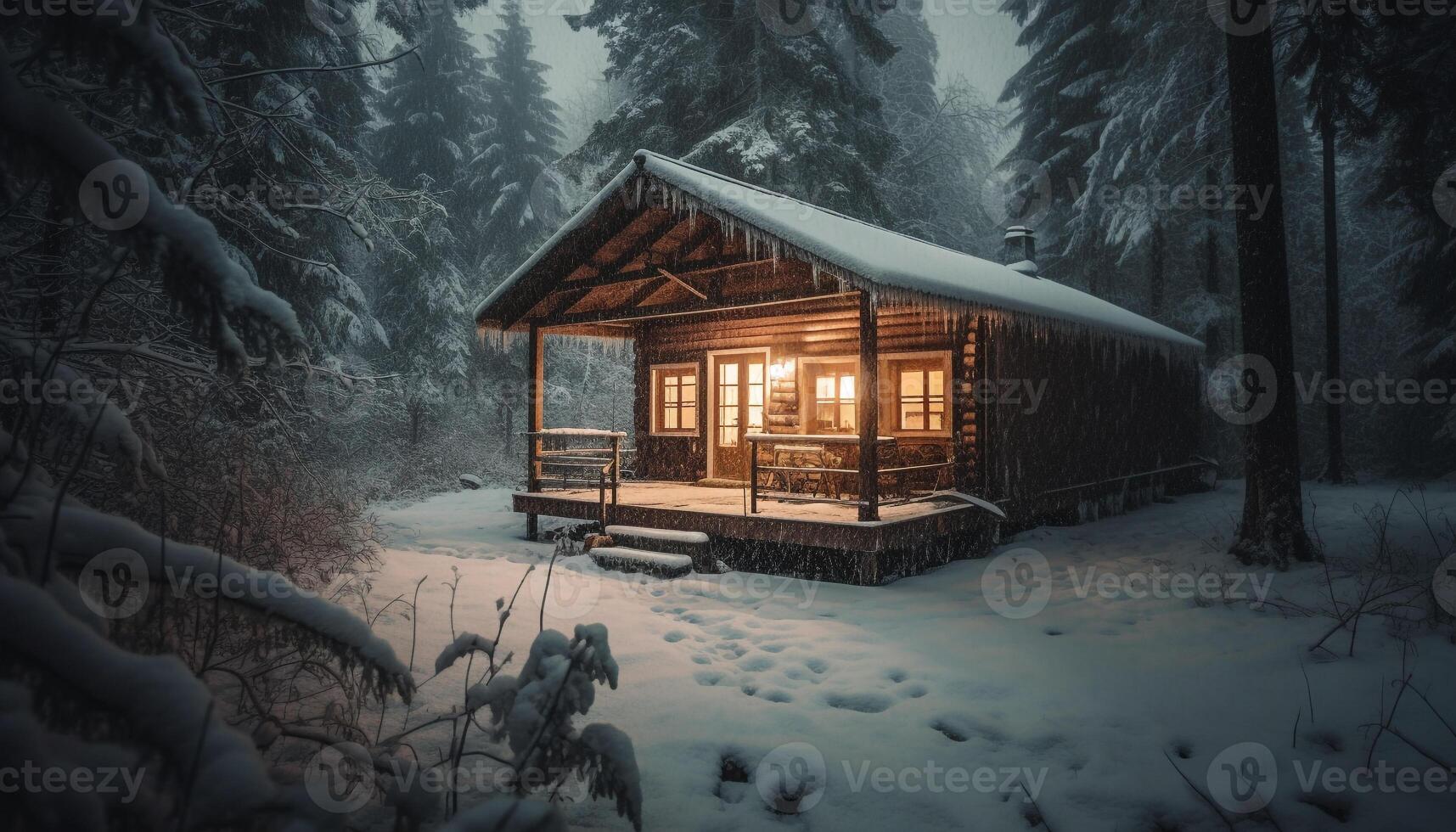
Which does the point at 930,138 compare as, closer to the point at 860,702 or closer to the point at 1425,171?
the point at 1425,171

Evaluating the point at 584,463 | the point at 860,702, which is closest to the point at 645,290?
the point at 584,463

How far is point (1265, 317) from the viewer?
25.4 feet

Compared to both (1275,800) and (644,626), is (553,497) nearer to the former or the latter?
(644,626)

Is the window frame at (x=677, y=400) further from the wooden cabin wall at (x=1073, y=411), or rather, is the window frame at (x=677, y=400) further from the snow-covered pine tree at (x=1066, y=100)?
the snow-covered pine tree at (x=1066, y=100)

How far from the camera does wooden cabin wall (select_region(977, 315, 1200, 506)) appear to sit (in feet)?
34.1

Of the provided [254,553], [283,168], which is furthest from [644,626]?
[283,168]

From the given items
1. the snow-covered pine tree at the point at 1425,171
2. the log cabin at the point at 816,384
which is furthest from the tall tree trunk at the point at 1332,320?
the log cabin at the point at 816,384

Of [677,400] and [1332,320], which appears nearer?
[677,400]

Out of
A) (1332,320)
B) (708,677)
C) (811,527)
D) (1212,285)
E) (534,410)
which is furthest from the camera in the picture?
(1212,285)

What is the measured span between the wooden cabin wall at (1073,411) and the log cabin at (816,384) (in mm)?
54

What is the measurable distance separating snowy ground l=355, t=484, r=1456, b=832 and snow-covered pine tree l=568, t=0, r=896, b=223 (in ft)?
44.9

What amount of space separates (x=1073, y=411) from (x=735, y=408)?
5921 mm

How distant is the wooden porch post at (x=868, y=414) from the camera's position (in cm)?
765

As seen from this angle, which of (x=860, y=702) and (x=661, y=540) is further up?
(x=661, y=540)
